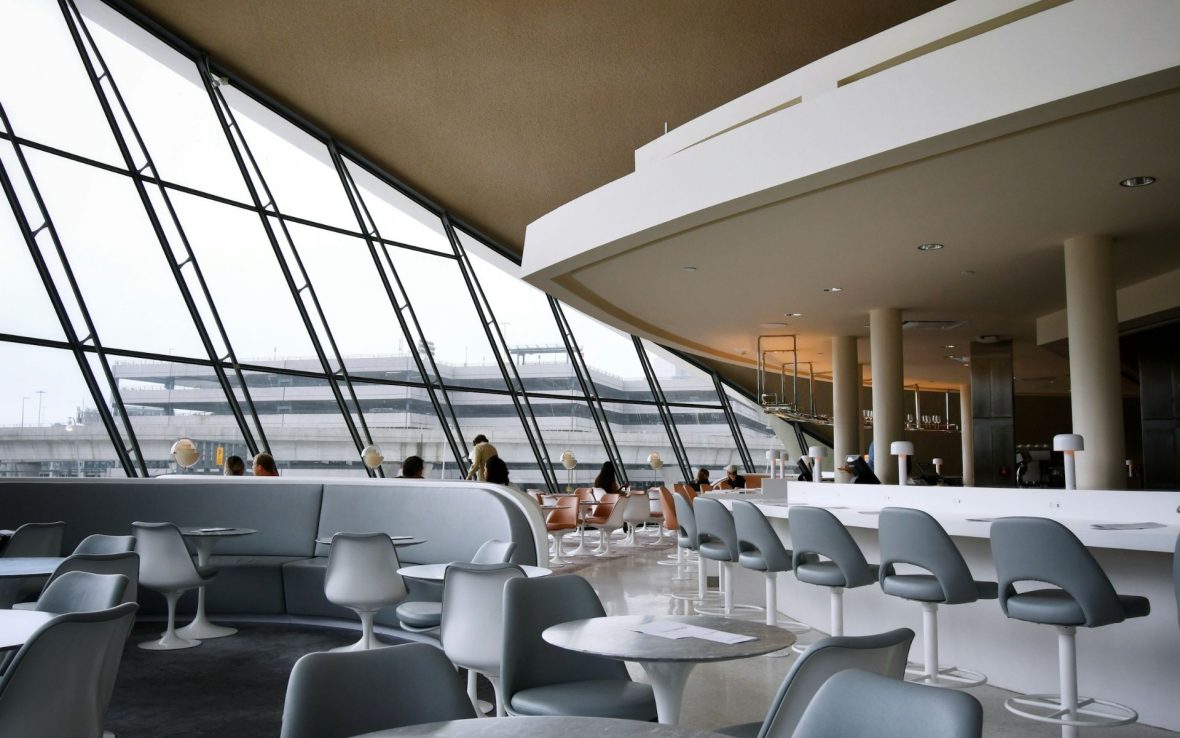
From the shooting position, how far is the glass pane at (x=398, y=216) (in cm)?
1067

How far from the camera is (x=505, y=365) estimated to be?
38.0 ft

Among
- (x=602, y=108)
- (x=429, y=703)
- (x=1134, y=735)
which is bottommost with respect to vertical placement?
(x=1134, y=735)

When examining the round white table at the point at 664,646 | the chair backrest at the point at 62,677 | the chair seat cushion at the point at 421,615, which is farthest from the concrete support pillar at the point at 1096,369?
the chair backrest at the point at 62,677

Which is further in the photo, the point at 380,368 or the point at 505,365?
the point at 505,365

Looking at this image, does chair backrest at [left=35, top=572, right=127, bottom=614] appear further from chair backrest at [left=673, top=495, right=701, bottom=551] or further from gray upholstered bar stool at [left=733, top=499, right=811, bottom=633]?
chair backrest at [left=673, top=495, right=701, bottom=551]

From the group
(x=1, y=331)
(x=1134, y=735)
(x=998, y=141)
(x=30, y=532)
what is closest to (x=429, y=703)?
(x=1134, y=735)

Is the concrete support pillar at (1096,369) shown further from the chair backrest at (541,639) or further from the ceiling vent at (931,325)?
the chair backrest at (541,639)

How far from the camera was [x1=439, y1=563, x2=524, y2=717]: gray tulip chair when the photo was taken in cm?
363

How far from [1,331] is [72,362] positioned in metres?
0.54

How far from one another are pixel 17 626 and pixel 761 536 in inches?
143

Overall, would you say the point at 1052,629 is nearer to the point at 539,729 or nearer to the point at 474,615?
the point at 474,615

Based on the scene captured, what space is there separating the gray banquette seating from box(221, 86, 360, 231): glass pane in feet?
11.9

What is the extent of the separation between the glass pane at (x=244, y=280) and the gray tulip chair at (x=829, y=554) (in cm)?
561

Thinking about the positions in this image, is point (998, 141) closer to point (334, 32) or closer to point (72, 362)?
point (334, 32)
